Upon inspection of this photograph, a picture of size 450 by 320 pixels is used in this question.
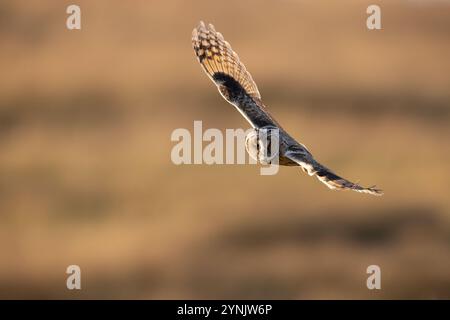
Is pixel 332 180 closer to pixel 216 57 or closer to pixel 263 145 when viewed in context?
pixel 263 145

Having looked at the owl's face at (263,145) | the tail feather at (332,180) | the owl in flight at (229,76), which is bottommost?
the tail feather at (332,180)

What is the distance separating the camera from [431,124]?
13.1 m

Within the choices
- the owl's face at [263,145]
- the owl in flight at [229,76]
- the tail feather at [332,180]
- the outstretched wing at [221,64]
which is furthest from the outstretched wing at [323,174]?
the outstretched wing at [221,64]

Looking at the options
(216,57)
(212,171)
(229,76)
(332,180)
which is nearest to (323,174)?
(332,180)

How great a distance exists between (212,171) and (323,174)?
5.71 meters

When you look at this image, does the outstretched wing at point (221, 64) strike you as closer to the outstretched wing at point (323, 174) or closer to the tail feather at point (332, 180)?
the outstretched wing at point (323, 174)

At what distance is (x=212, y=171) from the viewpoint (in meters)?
11.8

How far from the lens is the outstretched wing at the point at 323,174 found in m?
5.53

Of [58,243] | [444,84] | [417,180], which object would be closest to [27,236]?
[58,243]

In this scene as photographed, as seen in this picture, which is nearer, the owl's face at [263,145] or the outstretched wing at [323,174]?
the outstretched wing at [323,174]

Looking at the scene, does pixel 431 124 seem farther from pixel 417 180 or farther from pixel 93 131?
pixel 93 131

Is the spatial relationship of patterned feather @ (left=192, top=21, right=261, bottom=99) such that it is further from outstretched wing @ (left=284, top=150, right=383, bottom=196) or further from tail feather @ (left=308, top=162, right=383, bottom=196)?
tail feather @ (left=308, top=162, right=383, bottom=196)

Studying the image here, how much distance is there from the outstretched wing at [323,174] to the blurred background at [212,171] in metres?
3.84

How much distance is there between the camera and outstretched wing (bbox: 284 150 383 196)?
553 centimetres
